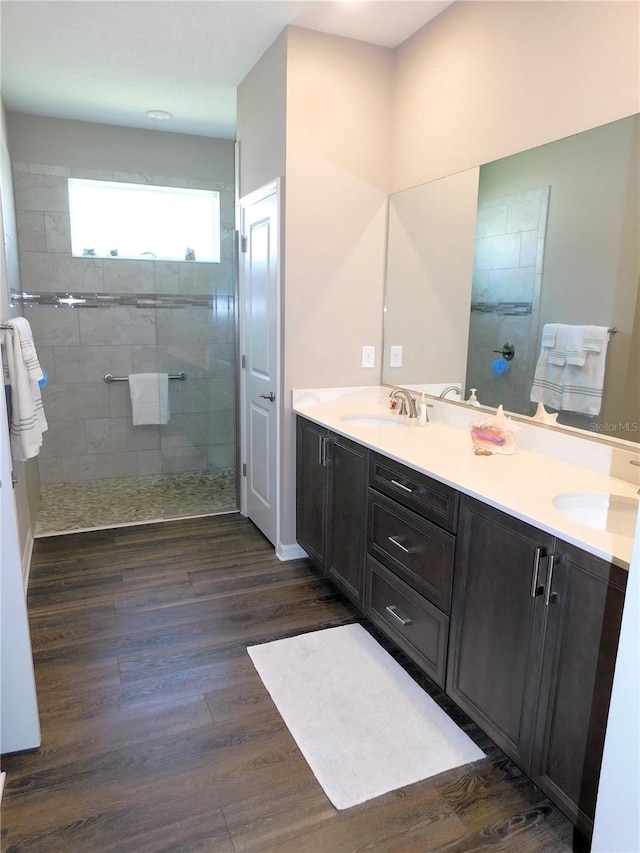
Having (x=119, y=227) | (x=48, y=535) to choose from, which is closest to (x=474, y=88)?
(x=119, y=227)

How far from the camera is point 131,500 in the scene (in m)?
4.29

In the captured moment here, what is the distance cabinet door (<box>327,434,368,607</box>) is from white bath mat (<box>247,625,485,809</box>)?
0.90 feet

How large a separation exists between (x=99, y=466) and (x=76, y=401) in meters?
0.56

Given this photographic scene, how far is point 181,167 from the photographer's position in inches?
180

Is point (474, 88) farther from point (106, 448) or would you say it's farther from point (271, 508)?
point (106, 448)

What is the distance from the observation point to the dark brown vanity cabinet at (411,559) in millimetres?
1963

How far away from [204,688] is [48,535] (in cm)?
198

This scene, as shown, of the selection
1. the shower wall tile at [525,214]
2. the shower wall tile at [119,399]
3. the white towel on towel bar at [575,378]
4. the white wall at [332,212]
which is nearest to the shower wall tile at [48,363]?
the shower wall tile at [119,399]

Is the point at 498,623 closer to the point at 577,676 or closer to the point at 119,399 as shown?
the point at 577,676

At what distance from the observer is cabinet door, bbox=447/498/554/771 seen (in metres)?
1.59

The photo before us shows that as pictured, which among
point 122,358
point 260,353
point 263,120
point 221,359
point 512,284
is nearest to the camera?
point 512,284

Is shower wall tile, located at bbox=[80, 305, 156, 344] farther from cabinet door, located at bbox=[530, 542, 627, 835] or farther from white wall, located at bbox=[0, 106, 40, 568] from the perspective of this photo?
cabinet door, located at bbox=[530, 542, 627, 835]

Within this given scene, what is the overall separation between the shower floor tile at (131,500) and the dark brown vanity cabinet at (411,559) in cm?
194

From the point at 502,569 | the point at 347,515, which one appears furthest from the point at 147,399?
→ the point at 502,569
